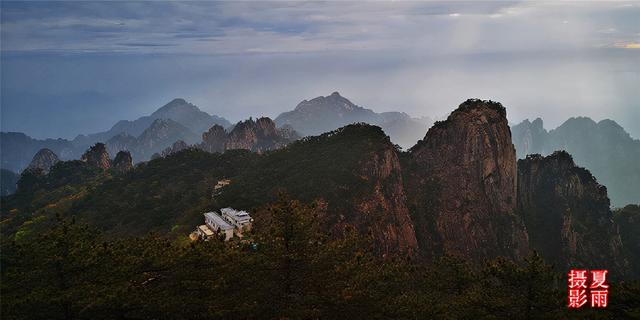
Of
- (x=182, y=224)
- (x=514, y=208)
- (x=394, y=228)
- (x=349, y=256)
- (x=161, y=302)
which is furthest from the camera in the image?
(x=514, y=208)

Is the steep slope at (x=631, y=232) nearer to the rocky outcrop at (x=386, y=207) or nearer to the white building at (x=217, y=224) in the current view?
the rocky outcrop at (x=386, y=207)

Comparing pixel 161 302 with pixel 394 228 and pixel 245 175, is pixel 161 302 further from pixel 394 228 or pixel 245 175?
pixel 245 175

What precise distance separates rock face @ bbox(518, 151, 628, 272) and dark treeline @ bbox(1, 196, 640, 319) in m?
68.5

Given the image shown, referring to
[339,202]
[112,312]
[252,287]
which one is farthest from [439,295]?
[339,202]

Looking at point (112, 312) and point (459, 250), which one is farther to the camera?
point (459, 250)

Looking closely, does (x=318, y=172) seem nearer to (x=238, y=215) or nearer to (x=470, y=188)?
(x=238, y=215)

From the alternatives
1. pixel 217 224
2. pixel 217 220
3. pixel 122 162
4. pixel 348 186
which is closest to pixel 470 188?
pixel 348 186

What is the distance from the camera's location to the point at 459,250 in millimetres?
73312

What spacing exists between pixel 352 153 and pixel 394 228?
1993 cm

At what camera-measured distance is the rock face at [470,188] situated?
7450 cm

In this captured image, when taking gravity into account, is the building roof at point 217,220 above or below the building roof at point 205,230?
above

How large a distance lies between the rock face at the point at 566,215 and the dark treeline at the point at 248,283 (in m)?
68.5

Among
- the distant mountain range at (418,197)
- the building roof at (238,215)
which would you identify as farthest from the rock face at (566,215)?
the building roof at (238,215)

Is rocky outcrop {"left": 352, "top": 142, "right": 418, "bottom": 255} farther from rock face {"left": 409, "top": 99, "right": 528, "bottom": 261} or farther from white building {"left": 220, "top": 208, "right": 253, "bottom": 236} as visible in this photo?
white building {"left": 220, "top": 208, "right": 253, "bottom": 236}
